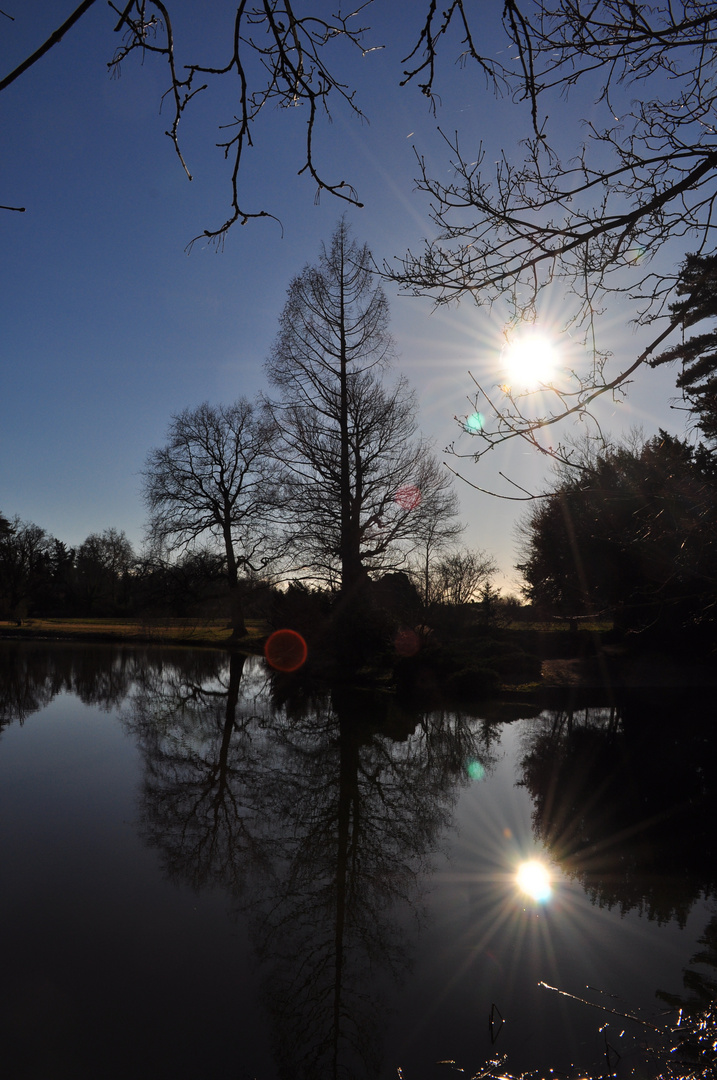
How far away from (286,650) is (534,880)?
687 inches

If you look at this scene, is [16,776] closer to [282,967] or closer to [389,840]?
[389,840]

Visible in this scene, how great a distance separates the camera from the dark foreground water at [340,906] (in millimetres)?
2883

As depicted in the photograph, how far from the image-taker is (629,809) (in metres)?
6.56

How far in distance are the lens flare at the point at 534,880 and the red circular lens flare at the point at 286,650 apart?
579 inches

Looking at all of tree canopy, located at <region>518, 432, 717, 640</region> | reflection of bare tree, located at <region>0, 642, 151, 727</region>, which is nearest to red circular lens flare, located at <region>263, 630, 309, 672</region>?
reflection of bare tree, located at <region>0, 642, 151, 727</region>

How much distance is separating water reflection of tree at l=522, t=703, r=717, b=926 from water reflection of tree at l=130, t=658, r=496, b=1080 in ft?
3.55

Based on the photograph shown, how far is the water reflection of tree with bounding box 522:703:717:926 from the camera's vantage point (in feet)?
15.6

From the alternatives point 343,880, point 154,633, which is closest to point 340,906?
point 343,880

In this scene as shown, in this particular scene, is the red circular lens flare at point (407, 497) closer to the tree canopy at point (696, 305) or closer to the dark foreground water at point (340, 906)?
the dark foreground water at point (340, 906)

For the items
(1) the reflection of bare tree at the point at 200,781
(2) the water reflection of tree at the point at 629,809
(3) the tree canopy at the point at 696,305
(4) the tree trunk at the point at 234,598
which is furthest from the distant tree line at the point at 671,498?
(4) the tree trunk at the point at 234,598

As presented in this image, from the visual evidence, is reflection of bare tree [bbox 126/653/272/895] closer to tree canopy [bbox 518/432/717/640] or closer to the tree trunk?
tree canopy [bbox 518/432/717/640]

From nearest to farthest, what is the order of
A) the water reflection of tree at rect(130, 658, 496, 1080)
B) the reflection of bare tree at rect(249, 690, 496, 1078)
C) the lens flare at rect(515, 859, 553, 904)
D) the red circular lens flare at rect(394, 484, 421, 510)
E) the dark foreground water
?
the dark foreground water → the reflection of bare tree at rect(249, 690, 496, 1078) → the water reflection of tree at rect(130, 658, 496, 1080) → the lens flare at rect(515, 859, 553, 904) → the red circular lens flare at rect(394, 484, 421, 510)

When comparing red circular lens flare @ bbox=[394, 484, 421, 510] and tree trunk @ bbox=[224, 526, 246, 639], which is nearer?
red circular lens flare @ bbox=[394, 484, 421, 510]

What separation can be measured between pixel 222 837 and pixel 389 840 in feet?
4.61
